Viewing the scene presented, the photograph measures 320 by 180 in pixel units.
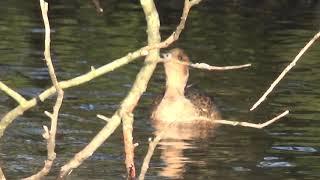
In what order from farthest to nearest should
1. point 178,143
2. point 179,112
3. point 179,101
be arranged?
point 179,101, point 179,112, point 178,143

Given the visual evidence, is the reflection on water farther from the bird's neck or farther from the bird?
the bird's neck

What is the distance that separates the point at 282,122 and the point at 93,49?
5.58 m

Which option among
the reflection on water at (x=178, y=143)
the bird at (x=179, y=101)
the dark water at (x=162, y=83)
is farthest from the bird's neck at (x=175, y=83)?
the reflection on water at (x=178, y=143)

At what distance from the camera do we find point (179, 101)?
42.2 ft

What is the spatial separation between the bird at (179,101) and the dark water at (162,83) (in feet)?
0.65

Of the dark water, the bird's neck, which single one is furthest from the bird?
the dark water

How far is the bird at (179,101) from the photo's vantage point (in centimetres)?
1238

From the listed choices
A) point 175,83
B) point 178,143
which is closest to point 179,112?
point 175,83

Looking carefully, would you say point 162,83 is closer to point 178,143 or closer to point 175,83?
point 175,83

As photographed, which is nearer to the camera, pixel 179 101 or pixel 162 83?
pixel 179 101

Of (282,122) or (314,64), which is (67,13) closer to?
(314,64)

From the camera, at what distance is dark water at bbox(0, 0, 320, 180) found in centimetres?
976

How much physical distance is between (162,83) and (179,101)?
5.78 ft

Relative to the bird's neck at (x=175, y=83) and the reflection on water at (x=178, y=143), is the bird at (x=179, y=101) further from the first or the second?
the reflection on water at (x=178, y=143)
